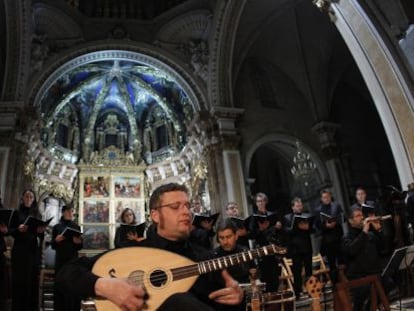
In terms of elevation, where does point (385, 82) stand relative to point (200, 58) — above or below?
below

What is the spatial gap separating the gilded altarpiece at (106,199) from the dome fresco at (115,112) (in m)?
1.09

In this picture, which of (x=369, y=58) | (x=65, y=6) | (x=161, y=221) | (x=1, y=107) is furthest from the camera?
(x=65, y=6)

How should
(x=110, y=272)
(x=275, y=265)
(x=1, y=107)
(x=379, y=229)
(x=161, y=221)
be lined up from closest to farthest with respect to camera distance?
1. (x=110, y=272)
2. (x=161, y=221)
3. (x=379, y=229)
4. (x=275, y=265)
5. (x=1, y=107)

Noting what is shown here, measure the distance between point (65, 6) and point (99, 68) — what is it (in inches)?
135

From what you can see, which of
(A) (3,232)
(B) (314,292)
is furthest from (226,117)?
(B) (314,292)

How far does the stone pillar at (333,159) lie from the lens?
13711 mm

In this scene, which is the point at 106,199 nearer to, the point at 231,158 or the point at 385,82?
the point at 231,158

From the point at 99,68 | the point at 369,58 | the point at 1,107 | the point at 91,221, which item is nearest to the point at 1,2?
the point at 1,107

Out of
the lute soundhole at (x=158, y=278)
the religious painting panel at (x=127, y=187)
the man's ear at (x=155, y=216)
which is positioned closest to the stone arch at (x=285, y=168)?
the religious painting panel at (x=127, y=187)

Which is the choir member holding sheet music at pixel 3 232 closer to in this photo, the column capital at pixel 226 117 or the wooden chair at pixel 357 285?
the wooden chair at pixel 357 285

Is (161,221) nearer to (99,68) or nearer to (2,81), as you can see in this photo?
(2,81)

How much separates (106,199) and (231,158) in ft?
24.7

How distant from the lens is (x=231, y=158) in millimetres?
13172

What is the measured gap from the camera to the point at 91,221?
1730 centimetres
